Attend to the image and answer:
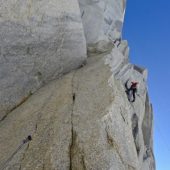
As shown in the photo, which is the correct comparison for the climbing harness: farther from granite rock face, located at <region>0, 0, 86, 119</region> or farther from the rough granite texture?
granite rock face, located at <region>0, 0, 86, 119</region>

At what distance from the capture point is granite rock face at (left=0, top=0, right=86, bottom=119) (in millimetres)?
28156

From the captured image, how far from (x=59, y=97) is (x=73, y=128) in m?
4.96

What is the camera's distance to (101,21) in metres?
47.5

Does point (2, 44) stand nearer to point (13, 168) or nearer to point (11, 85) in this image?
point (11, 85)

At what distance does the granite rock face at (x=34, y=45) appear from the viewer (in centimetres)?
2816

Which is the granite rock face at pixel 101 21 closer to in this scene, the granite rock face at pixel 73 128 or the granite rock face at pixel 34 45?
the granite rock face at pixel 34 45

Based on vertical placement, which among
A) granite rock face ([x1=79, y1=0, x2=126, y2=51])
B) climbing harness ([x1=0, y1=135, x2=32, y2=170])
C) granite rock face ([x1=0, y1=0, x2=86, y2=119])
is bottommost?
climbing harness ([x1=0, y1=135, x2=32, y2=170])

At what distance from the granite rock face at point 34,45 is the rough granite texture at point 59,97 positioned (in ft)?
0.27

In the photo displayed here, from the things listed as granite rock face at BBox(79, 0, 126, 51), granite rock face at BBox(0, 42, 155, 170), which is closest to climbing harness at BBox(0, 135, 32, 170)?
granite rock face at BBox(0, 42, 155, 170)

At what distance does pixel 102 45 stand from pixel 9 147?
21.7 m

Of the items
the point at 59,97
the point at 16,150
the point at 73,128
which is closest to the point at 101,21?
the point at 59,97

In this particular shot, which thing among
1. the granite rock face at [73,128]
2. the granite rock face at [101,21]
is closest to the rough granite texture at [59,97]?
the granite rock face at [73,128]

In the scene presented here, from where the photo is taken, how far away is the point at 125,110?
85.2ft

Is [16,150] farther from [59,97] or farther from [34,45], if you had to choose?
[34,45]
